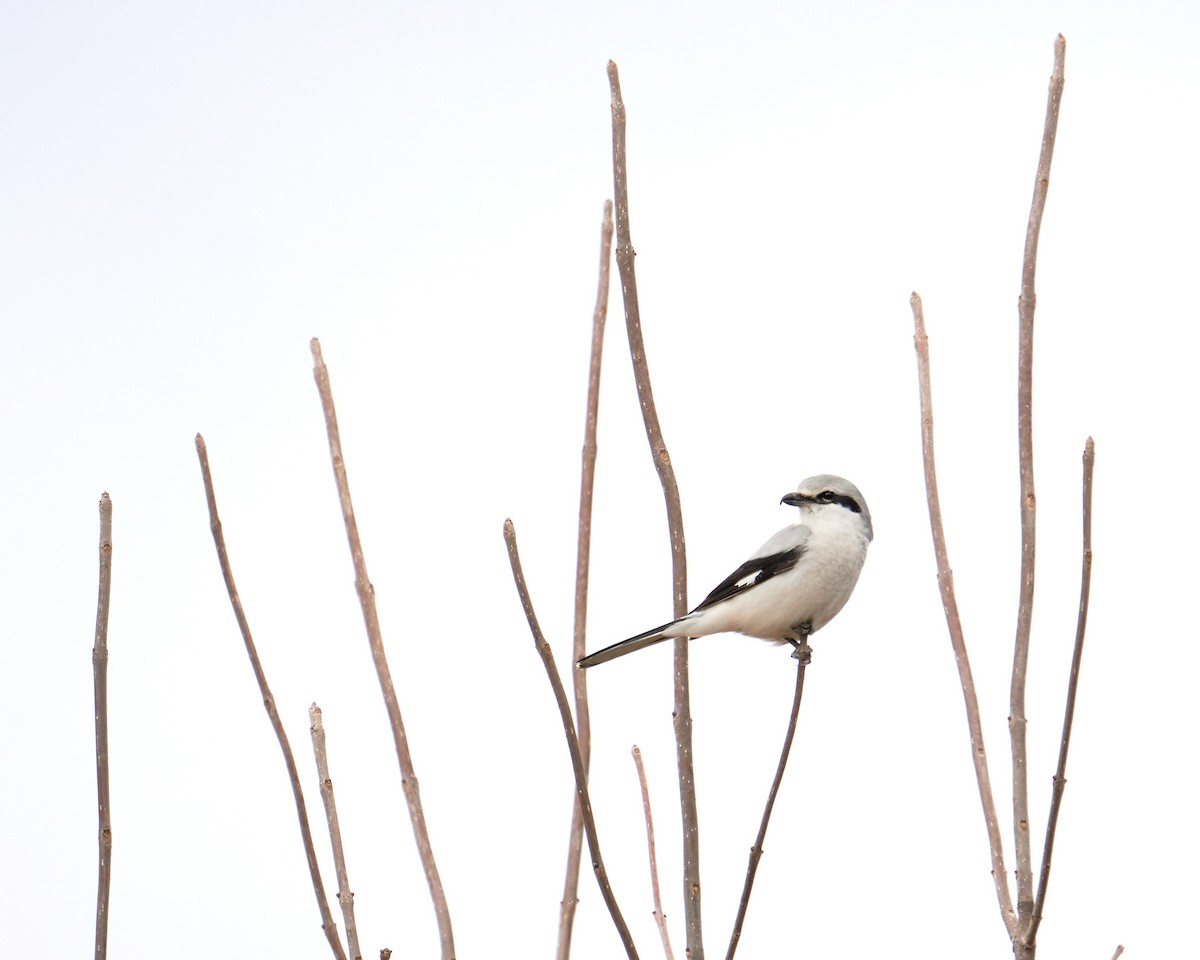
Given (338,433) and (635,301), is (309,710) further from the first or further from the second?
(635,301)

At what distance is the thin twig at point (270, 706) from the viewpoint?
87.0 inches

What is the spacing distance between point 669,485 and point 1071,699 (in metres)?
0.76

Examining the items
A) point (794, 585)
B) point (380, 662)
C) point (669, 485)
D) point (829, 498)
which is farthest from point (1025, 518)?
point (829, 498)

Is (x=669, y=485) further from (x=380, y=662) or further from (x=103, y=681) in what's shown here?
(x=103, y=681)

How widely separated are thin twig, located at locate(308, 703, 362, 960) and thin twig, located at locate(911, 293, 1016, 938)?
4.11 feet

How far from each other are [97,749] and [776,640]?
2690 millimetres

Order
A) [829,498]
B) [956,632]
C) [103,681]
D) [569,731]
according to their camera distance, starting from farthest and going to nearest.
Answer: [829,498] < [956,632] < [103,681] < [569,731]

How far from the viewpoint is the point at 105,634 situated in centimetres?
212

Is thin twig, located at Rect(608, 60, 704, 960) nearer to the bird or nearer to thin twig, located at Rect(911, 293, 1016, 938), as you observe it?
thin twig, located at Rect(911, 293, 1016, 938)

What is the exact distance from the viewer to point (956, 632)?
262 cm

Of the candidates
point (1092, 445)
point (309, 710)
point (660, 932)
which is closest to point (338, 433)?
point (309, 710)

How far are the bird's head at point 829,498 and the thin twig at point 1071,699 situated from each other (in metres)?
2.51

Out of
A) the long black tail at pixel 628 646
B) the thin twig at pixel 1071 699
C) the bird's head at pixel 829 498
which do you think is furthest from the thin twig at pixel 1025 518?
the bird's head at pixel 829 498

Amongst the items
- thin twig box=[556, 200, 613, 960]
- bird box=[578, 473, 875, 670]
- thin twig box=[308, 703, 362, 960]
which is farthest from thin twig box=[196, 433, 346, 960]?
bird box=[578, 473, 875, 670]
